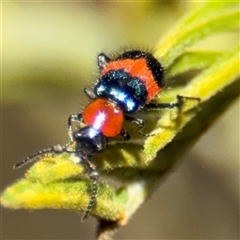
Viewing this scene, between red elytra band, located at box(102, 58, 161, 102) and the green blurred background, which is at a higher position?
the green blurred background

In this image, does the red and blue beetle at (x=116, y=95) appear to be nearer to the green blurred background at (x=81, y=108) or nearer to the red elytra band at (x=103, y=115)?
the red elytra band at (x=103, y=115)

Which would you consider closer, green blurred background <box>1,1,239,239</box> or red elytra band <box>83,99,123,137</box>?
red elytra band <box>83,99,123,137</box>

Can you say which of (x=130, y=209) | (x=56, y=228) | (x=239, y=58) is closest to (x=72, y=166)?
(x=130, y=209)

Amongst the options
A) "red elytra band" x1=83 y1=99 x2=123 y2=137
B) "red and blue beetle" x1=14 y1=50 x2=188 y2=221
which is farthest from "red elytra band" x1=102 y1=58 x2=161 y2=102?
"red elytra band" x1=83 y1=99 x2=123 y2=137

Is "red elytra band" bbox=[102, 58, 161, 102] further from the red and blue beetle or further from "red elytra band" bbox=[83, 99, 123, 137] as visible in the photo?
"red elytra band" bbox=[83, 99, 123, 137]

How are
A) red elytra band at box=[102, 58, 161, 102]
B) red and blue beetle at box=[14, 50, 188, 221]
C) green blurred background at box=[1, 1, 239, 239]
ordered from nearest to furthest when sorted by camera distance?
red and blue beetle at box=[14, 50, 188, 221] → red elytra band at box=[102, 58, 161, 102] → green blurred background at box=[1, 1, 239, 239]

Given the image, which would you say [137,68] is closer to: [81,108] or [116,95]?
[116,95]

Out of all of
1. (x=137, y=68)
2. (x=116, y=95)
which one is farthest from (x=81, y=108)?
(x=137, y=68)
